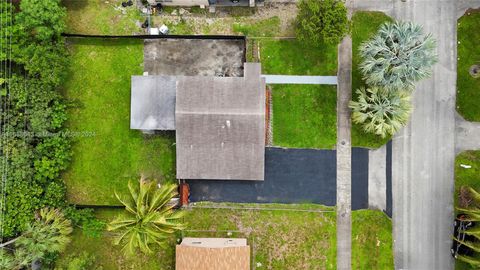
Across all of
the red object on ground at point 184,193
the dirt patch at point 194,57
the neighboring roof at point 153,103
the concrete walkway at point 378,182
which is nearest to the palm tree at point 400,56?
the concrete walkway at point 378,182

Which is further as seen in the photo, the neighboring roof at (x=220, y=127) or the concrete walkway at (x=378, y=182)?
the concrete walkway at (x=378, y=182)

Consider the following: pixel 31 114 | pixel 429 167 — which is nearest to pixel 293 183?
pixel 429 167

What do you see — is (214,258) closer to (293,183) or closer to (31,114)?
(293,183)

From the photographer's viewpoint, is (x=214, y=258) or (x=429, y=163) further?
(x=429, y=163)

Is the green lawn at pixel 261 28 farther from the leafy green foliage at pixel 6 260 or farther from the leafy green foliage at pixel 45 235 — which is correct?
the leafy green foliage at pixel 6 260

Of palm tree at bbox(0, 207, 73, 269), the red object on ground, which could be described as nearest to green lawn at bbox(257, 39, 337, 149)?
the red object on ground

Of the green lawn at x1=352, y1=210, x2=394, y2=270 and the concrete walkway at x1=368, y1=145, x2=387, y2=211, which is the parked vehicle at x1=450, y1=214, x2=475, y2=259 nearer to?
the green lawn at x1=352, y1=210, x2=394, y2=270

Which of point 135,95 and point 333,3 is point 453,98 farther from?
point 135,95
